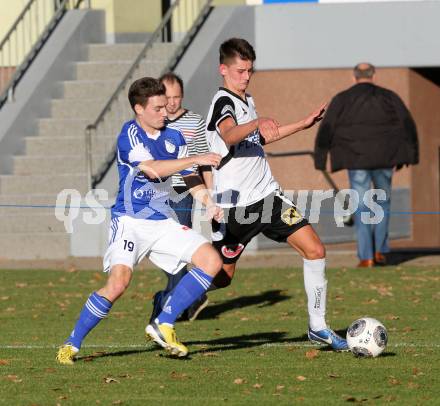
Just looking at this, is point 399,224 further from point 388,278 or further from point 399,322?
point 399,322

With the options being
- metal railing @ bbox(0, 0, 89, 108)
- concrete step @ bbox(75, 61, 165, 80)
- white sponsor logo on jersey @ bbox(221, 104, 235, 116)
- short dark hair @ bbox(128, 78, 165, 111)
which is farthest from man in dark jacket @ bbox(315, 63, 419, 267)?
short dark hair @ bbox(128, 78, 165, 111)

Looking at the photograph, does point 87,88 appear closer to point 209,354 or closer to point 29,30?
point 29,30

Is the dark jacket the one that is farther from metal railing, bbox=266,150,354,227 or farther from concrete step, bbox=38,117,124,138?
concrete step, bbox=38,117,124,138

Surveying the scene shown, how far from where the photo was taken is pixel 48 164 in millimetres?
20750

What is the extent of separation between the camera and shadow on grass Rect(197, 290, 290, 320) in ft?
43.9

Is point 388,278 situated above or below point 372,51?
below

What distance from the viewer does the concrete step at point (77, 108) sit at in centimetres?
2142

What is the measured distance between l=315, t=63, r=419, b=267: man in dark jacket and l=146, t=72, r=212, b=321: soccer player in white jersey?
4.84 meters

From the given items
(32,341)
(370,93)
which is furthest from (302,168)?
(32,341)

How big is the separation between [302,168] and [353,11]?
2893 millimetres

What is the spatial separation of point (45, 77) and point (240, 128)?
1256 centimetres

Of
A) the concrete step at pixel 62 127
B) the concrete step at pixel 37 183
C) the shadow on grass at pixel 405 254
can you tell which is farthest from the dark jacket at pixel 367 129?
the concrete step at pixel 62 127

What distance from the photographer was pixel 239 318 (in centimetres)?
1296

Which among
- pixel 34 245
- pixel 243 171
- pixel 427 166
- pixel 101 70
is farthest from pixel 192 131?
pixel 427 166
